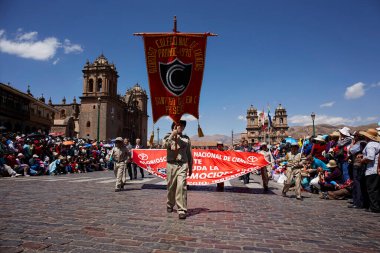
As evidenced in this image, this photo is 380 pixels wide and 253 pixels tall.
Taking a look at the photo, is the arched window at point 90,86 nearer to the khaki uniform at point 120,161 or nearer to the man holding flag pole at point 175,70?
the khaki uniform at point 120,161

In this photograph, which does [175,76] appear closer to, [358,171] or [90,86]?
[358,171]

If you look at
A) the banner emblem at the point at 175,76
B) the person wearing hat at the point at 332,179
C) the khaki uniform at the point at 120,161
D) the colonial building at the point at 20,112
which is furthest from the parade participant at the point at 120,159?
the colonial building at the point at 20,112

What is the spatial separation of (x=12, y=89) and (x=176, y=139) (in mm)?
45087

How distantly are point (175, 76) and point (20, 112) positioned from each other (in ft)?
154

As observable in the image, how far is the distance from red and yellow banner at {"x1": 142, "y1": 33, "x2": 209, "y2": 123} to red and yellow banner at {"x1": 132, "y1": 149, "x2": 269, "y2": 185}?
4258 mm

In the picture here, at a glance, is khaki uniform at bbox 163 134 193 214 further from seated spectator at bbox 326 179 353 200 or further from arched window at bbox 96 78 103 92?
arched window at bbox 96 78 103 92

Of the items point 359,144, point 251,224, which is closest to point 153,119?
point 251,224

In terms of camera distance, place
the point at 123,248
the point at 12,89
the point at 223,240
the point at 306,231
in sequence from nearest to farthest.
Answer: the point at 123,248 < the point at 223,240 < the point at 306,231 < the point at 12,89

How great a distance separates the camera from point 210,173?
416 inches

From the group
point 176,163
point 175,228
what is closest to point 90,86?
point 176,163

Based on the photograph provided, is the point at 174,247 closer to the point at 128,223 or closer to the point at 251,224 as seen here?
the point at 128,223

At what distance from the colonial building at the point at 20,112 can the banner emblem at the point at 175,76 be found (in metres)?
39.1

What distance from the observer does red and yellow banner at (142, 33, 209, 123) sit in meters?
6.85

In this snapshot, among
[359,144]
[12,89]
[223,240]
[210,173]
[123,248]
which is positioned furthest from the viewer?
[12,89]
